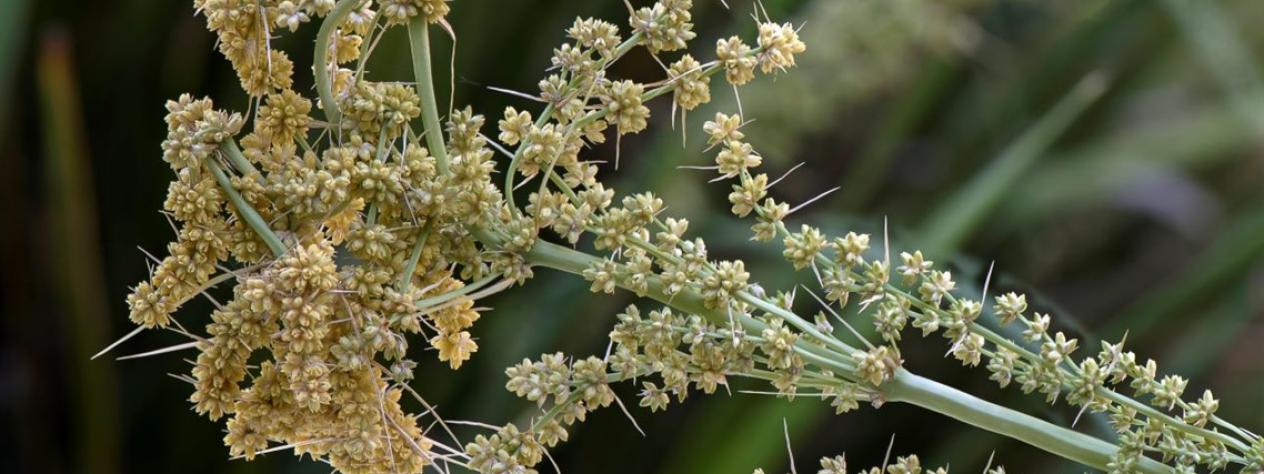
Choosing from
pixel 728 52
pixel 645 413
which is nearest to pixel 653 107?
pixel 645 413

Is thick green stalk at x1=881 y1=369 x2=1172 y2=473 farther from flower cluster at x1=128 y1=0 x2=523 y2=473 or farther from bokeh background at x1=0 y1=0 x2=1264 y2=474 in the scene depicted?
bokeh background at x1=0 y1=0 x2=1264 y2=474

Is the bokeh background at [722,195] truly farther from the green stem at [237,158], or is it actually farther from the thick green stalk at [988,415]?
the green stem at [237,158]

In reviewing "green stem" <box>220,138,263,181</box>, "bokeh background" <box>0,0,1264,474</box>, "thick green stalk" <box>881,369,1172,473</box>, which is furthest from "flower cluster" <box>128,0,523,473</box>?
"bokeh background" <box>0,0,1264,474</box>

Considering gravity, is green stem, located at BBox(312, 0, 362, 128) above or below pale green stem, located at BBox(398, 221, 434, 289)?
above

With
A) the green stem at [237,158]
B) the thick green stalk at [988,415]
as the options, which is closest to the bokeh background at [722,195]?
the thick green stalk at [988,415]

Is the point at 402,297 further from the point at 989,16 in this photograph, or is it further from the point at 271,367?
the point at 989,16

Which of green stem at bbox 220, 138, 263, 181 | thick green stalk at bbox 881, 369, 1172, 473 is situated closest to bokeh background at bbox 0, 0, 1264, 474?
thick green stalk at bbox 881, 369, 1172, 473

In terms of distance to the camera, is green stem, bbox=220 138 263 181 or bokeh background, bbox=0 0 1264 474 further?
bokeh background, bbox=0 0 1264 474
